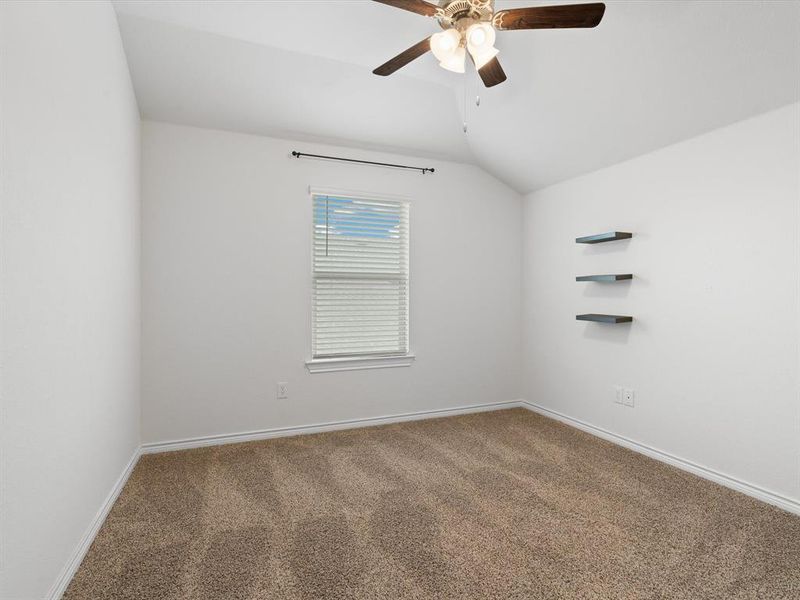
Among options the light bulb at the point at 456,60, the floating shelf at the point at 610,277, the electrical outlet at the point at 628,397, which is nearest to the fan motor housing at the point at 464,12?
the light bulb at the point at 456,60

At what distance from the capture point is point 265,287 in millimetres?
3164

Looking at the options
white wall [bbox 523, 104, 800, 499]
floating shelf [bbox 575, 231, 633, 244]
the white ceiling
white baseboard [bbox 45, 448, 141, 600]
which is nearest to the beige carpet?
white baseboard [bbox 45, 448, 141, 600]

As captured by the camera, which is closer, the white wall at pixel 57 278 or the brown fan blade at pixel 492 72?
the white wall at pixel 57 278

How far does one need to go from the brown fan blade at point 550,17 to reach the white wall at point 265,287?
1.89m

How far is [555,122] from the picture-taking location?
2914 millimetres

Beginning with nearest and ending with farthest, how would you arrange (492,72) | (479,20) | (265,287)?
(479,20) < (492,72) < (265,287)

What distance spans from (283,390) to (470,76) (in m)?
2.67

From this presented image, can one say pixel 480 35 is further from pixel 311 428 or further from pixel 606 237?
pixel 311 428

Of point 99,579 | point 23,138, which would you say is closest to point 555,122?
point 23,138

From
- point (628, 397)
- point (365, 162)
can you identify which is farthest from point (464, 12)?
point (628, 397)

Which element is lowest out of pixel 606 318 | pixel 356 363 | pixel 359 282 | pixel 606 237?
pixel 356 363

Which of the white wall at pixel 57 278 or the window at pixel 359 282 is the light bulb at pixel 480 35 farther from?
the window at pixel 359 282

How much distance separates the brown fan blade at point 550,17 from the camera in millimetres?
1573

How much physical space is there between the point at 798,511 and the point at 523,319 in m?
2.31
